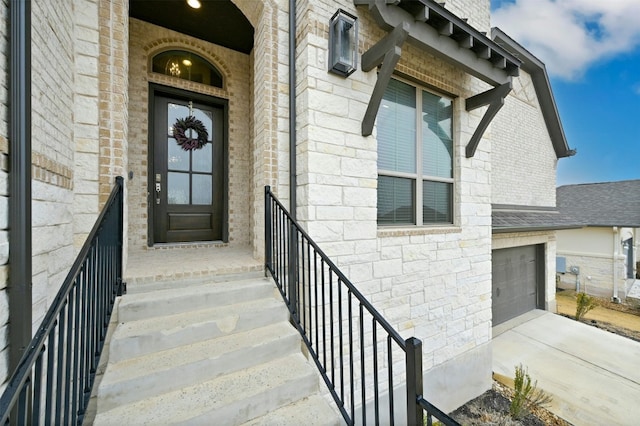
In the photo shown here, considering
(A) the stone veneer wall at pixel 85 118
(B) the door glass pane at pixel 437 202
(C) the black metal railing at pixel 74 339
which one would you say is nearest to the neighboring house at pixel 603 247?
(B) the door glass pane at pixel 437 202

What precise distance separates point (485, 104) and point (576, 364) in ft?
13.5

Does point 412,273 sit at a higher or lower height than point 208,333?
higher

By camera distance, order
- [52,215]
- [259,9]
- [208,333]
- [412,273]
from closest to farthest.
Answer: [52,215] < [208,333] < [259,9] < [412,273]

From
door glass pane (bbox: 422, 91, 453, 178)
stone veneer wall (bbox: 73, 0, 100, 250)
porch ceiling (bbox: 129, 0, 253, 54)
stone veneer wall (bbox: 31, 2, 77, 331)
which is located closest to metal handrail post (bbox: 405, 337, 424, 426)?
stone veneer wall (bbox: 31, 2, 77, 331)

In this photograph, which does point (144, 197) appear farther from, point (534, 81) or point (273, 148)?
point (534, 81)

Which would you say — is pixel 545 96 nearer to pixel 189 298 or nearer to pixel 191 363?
pixel 189 298

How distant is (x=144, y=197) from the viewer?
3232mm

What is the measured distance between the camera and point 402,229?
114 inches

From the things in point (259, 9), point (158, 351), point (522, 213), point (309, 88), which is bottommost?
point (158, 351)

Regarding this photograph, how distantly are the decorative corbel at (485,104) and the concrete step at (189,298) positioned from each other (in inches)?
121

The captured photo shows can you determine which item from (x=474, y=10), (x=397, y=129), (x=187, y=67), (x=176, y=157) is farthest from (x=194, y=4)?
(x=474, y=10)

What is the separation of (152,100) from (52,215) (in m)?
2.33

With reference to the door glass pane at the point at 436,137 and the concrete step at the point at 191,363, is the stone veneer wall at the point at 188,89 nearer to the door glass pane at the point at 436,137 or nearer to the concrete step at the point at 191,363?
the concrete step at the point at 191,363

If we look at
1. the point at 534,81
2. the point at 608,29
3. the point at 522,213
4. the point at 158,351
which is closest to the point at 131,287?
the point at 158,351
